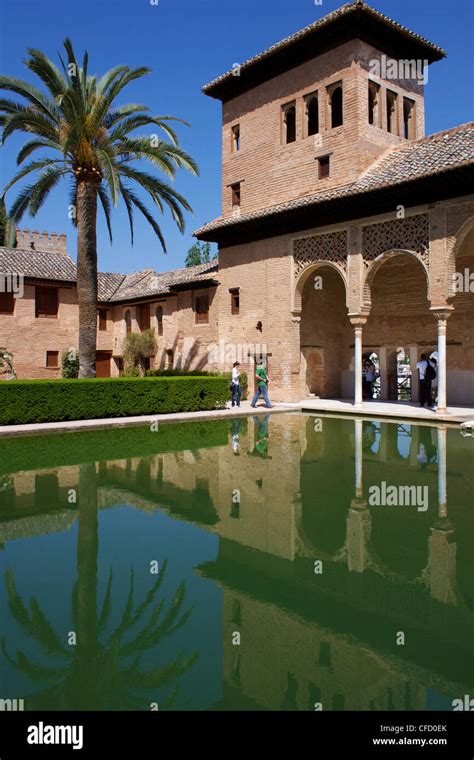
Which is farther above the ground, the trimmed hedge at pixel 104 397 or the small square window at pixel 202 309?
the small square window at pixel 202 309

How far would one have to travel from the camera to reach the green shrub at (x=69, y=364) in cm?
2667

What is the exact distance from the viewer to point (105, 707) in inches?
108

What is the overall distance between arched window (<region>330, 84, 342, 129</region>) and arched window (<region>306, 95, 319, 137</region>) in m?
0.61

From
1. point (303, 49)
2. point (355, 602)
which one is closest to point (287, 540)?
point (355, 602)

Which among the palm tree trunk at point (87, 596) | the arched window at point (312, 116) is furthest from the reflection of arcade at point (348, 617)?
the arched window at point (312, 116)

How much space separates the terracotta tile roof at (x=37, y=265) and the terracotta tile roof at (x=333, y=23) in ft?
37.6

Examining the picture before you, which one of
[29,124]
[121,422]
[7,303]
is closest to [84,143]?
[29,124]

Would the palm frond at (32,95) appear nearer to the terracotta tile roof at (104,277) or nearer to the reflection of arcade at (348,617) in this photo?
the terracotta tile roof at (104,277)

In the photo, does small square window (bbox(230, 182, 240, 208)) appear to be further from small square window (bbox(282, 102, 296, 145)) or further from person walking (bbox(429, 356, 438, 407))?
person walking (bbox(429, 356, 438, 407))

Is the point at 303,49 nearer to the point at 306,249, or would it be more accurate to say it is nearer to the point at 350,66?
the point at 350,66

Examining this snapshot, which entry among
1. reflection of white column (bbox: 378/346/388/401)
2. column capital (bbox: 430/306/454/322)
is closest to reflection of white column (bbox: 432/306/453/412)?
column capital (bbox: 430/306/454/322)

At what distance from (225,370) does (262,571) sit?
56.8ft

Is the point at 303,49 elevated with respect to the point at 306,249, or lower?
elevated
